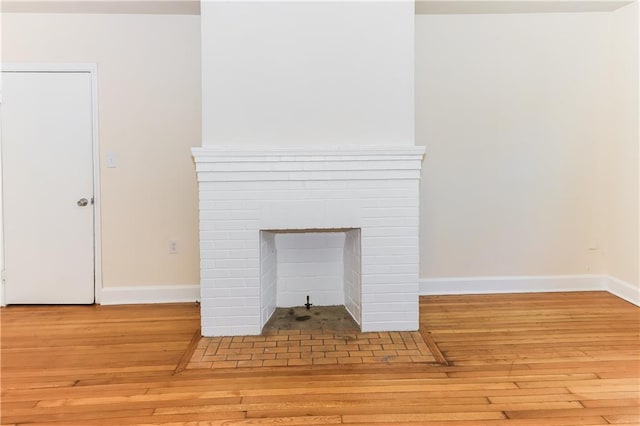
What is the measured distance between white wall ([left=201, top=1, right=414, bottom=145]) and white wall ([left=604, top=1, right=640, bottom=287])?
1.84 m

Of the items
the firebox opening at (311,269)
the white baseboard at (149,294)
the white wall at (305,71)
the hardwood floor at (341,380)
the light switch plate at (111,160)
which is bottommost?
the hardwood floor at (341,380)

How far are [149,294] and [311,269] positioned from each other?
1.31 m

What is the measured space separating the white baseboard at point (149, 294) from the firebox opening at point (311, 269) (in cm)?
76

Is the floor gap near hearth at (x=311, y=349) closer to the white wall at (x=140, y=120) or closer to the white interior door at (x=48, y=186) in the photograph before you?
the white wall at (x=140, y=120)

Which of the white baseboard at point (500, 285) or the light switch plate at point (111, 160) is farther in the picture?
the white baseboard at point (500, 285)

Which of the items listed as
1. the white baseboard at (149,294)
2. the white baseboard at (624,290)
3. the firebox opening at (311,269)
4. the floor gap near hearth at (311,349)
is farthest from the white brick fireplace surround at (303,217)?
the white baseboard at (624,290)

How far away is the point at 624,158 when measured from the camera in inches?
139

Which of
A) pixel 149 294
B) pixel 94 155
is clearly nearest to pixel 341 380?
pixel 149 294

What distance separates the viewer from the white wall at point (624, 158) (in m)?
3.40

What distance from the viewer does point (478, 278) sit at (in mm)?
3680

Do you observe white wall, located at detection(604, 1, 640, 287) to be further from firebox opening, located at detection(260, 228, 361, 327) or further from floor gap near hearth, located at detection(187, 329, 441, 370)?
firebox opening, located at detection(260, 228, 361, 327)

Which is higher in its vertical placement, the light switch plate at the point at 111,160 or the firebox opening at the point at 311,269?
the light switch plate at the point at 111,160

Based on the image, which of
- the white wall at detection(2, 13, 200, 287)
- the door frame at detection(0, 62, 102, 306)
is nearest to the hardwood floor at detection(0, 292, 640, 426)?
the door frame at detection(0, 62, 102, 306)

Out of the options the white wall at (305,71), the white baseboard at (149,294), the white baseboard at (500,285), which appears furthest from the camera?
the white baseboard at (500,285)
